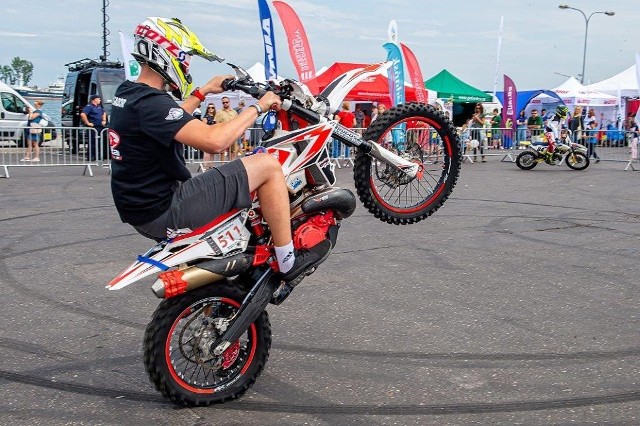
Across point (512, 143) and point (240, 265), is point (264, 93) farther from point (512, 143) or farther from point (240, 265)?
point (512, 143)

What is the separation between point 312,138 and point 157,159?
980mm

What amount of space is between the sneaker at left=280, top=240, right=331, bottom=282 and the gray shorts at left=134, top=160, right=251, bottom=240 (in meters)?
0.52

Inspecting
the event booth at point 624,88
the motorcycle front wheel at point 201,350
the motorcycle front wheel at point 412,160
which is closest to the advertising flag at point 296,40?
the motorcycle front wheel at point 412,160

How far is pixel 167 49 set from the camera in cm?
403

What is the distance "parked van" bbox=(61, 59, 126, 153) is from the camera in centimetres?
2348

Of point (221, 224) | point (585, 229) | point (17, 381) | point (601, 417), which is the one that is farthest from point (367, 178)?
point (585, 229)

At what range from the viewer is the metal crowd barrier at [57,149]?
17.9 metres

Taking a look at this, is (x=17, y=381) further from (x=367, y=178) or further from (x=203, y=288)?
(x=367, y=178)

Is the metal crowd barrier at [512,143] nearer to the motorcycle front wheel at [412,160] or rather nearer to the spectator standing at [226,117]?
the spectator standing at [226,117]

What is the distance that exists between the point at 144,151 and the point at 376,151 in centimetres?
170

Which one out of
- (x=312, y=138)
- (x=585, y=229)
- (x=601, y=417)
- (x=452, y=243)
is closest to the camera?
(x=601, y=417)

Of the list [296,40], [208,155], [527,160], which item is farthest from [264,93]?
[527,160]

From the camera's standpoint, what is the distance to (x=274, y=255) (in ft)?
14.7

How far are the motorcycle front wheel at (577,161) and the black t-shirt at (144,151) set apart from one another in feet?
58.8
